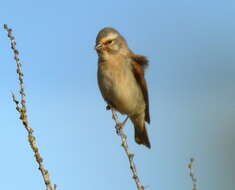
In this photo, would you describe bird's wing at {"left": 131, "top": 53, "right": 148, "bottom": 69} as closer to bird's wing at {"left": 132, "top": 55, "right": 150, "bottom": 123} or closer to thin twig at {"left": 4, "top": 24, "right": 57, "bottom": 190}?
bird's wing at {"left": 132, "top": 55, "right": 150, "bottom": 123}

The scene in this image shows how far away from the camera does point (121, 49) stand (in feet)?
18.8

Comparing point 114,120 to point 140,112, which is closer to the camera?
point 114,120

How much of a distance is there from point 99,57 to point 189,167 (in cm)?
259

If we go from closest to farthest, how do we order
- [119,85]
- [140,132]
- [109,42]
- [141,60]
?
1. [119,85]
2. [109,42]
3. [141,60]
4. [140,132]

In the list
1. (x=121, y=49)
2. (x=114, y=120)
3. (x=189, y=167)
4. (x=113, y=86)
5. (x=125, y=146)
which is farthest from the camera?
(x=121, y=49)

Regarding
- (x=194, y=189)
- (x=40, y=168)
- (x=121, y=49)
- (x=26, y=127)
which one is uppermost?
(x=121, y=49)

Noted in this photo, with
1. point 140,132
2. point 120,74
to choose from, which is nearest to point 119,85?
point 120,74

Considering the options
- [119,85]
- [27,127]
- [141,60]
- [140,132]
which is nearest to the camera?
[27,127]

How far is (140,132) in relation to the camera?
20.6 feet

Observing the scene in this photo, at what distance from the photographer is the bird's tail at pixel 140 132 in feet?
20.1

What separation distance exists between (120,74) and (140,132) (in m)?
1.15

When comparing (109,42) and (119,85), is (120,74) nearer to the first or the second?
(119,85)

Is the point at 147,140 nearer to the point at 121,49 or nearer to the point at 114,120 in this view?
the point at 121,49

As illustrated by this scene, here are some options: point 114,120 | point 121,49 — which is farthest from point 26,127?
point 121,49
